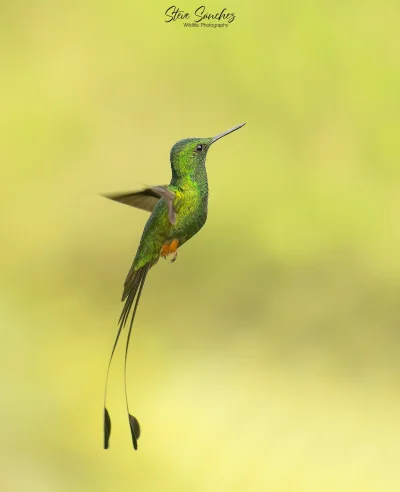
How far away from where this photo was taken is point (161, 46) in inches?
105

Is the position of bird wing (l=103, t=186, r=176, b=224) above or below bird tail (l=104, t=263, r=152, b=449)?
above

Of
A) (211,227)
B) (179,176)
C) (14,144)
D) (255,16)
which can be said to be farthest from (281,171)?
(179,176)

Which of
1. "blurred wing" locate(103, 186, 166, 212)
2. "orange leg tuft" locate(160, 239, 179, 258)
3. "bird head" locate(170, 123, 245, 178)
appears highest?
"bird head" locate(170, 123, 245, 178)

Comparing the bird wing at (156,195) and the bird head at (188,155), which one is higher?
the bird head at (188,155)

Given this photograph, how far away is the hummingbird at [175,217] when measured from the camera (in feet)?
1.93

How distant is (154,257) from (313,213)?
2047 mm

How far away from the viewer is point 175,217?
56cm

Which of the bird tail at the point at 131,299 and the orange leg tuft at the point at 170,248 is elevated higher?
the orange leg tuft at the point at 170,248

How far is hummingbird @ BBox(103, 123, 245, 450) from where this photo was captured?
0.59 meters

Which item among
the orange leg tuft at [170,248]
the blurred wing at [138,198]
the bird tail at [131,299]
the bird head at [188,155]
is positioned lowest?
the bird tail at [131,299]

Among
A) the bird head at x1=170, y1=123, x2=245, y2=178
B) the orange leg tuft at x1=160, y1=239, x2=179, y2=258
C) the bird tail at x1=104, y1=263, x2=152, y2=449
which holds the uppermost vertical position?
the bird head at x1=170, y1=123, x2=245, y2=178

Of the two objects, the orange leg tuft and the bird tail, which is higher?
the orange leg tuft

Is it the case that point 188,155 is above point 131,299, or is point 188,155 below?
above

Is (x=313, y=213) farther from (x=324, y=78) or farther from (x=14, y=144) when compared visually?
(x=14, y=144)
